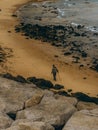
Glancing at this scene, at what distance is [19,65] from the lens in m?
36.2

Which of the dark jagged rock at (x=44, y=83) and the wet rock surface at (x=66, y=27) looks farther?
the wet rock surface at (x=66, y=27)

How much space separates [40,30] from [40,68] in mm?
15437

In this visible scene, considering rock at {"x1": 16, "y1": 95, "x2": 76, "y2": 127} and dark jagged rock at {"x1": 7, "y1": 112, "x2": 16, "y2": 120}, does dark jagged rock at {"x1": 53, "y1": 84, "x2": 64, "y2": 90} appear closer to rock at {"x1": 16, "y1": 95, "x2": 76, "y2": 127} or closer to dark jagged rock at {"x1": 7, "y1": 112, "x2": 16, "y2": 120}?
rock at {"x1": 16, "y1": 95, "x2": 76, "y2": 127}

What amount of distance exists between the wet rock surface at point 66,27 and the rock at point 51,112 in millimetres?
15633

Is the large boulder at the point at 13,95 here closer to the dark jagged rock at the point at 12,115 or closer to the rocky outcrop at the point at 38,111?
the rocky outcrop at the point at 38,111

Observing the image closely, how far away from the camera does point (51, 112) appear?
2077 centimetres

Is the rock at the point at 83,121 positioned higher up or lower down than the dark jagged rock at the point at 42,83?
higher up

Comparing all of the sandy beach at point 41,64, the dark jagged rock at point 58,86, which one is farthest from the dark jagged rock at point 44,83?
the sandy beach at point 41,64

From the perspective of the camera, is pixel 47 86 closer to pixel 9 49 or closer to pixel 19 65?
pixel 19 65

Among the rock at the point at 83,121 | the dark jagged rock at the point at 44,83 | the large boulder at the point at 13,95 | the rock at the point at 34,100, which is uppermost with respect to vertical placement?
the large boulder at the point at 13,95

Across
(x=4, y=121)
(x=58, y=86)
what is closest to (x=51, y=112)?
(x=4, y=121)

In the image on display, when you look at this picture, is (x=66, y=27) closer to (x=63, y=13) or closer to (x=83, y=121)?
(x=63, y=13)

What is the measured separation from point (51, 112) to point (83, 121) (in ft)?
6.57

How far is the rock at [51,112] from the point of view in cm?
2008
